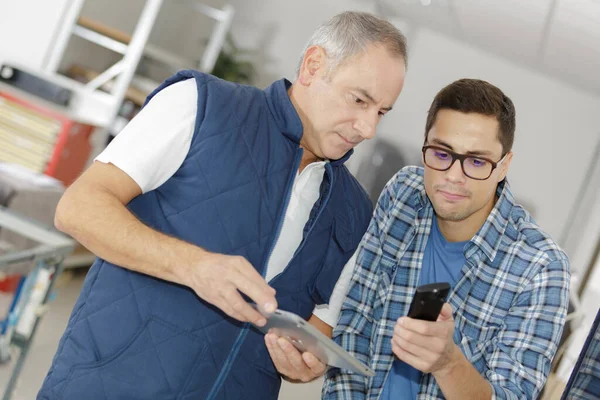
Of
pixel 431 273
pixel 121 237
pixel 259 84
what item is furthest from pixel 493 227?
pixel 259 84

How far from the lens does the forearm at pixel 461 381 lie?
5.12ft

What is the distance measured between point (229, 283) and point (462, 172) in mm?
847

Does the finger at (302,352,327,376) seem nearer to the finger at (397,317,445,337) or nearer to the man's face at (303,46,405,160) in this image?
the finger at (397,317,445,337)

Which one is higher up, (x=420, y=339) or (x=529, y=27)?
(x=529, y=27)

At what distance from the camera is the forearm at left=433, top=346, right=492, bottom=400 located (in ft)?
5.12

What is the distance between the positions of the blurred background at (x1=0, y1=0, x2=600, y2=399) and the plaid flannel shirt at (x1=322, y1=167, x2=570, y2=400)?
1075 mm

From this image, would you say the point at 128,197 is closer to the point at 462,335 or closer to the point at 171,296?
the point at 171,296

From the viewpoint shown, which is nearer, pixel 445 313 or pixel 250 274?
pixel 250 274

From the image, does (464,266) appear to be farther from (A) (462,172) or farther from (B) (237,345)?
(B) (237,345)

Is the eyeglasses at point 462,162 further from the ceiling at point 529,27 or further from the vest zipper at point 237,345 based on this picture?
the ceiling at point 529,27

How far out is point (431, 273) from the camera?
1.97 metres

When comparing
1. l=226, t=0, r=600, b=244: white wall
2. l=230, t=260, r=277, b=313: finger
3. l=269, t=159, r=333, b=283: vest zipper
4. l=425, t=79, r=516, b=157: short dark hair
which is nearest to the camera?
l=230, t=260, r=277, b=313: finger

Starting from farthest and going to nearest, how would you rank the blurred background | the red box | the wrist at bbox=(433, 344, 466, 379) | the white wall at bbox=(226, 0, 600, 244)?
the white wall at bbox=(226, 0, 600, 244)
the red box
the blurred background
the wrist at bbox=(433, 344, 466, 379)

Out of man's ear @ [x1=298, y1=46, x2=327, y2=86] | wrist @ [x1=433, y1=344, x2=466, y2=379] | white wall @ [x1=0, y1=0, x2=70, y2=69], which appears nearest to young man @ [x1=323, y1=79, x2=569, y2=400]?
wrist @ [x1=433, y1=344, x2=466, y2=379]
